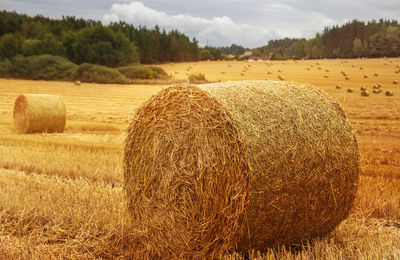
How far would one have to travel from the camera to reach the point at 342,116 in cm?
556

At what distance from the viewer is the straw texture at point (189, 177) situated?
14.9ft

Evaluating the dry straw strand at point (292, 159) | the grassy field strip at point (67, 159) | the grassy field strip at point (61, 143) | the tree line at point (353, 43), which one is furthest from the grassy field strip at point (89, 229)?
the tree line at point (353, 43)

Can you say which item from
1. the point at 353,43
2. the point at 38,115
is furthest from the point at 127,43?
the point at 38,115

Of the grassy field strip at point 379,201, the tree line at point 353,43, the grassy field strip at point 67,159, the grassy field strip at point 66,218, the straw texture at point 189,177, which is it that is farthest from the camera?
the tree line at point 353,43

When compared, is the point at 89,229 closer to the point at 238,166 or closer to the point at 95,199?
the point at 95,199

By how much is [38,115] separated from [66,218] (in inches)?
331

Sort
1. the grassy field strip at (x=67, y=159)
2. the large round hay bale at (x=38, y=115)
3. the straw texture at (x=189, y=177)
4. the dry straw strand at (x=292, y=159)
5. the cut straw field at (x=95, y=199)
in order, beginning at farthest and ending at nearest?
the large round hay bale at (x=38, y=115), the grassy field strip at (x=67, y=159), the cut straw field at (x=95, y=199), the dry straw strand at (x=292, y=159), the straw texture at (x=189, y=177)

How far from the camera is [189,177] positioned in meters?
4.69

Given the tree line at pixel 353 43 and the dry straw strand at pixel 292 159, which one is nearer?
the dry straw strand at pixel 292 159

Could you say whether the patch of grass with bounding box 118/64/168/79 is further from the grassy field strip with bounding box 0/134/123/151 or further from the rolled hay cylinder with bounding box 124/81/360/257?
the rolled hay cylinder with bounding box 124/81/360/257

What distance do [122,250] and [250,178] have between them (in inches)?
68.9

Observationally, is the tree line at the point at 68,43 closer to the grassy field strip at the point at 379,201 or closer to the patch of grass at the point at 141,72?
the patch of grass at the point at 141,72

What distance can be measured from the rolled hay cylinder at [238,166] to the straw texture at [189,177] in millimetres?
10

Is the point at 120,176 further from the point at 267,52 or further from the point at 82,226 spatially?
the point at 267,52
